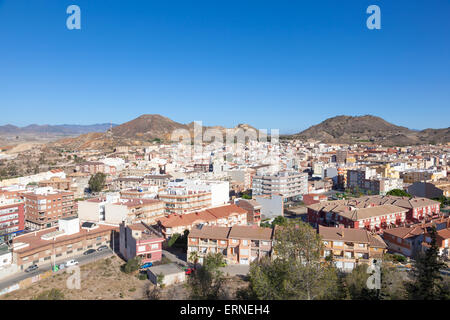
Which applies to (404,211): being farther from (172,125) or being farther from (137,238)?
(172,125)

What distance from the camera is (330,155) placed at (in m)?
57.1

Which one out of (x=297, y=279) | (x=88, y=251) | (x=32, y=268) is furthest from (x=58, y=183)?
(x=297, y=279)

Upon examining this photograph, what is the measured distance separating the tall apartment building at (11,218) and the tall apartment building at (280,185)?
16612 mm

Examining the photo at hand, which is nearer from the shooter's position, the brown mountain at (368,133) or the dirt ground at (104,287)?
the dirt ground at (104,287)

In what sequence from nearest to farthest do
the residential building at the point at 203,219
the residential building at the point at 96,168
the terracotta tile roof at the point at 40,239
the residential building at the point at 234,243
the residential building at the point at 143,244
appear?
the residential building at the point at 143,244, the residential building at the point at 234,243, the terracotta tile roof at the point at 40,239, the residential building at the point at 203,219, the residential building at the point at 96,168

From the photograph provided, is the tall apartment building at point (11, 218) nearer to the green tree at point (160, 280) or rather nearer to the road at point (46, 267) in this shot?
the road at point (46, 267)

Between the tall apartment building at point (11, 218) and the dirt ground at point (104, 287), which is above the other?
the tall apartment building at point (11, 218)

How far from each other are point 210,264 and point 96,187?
22266 mm

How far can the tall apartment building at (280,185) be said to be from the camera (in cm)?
2725

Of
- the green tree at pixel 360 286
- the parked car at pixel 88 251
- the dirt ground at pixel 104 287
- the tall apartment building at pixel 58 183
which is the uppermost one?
the tall apartment building at pixel 58 183

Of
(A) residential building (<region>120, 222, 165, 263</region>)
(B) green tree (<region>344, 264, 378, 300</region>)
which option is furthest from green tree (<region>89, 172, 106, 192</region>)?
(B) green tree (<region>344, 264, 378, 300</region>)

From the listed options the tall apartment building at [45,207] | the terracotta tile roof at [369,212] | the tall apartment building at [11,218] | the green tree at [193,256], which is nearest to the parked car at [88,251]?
the green tree at [193,256]

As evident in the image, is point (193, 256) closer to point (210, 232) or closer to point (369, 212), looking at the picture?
point (210, 232)

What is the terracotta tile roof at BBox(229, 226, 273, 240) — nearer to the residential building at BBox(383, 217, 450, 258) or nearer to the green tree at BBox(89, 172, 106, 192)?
the residential building at BBox(383, 217, 450, 258)
